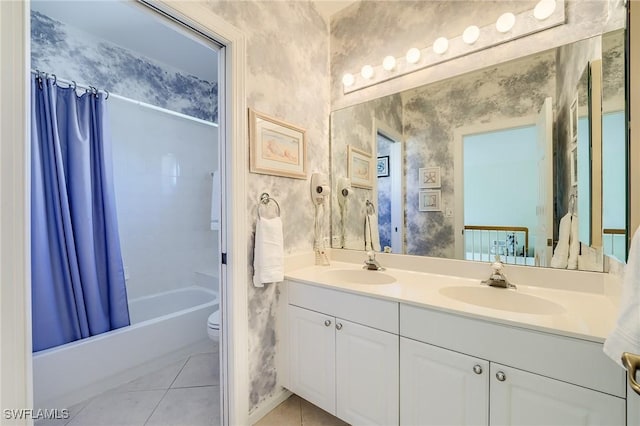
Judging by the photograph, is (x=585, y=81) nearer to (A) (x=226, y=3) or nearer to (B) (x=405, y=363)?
(B) (x=405, y=363)

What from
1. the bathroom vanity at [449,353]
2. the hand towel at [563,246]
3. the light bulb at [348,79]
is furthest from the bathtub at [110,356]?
the hand towel at [563,246]

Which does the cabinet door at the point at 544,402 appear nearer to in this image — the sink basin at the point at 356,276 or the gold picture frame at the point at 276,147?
the sink basin at the point at 356,276

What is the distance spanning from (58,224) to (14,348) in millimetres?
1235

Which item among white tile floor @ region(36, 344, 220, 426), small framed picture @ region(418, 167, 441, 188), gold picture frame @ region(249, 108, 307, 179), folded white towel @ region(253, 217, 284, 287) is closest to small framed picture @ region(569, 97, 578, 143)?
small framed picture @ region(418, 167, 441, 188)

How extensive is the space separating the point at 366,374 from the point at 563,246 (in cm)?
110

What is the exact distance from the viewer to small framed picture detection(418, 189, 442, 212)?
1582mm

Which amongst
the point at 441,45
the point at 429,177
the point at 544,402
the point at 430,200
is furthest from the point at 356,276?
the point at 441,45

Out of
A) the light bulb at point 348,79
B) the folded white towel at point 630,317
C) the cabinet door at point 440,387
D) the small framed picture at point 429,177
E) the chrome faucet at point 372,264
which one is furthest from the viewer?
the light bulb at point 348,79

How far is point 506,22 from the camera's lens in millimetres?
1361

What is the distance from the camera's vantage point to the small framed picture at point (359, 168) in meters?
1.84

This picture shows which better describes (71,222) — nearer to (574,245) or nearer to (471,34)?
(471,34)

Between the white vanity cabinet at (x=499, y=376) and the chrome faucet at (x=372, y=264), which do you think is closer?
the white vanity cabinet at (x=499, y=376)

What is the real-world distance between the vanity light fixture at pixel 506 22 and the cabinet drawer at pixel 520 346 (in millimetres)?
1444

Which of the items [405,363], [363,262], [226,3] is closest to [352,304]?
[405,363]
